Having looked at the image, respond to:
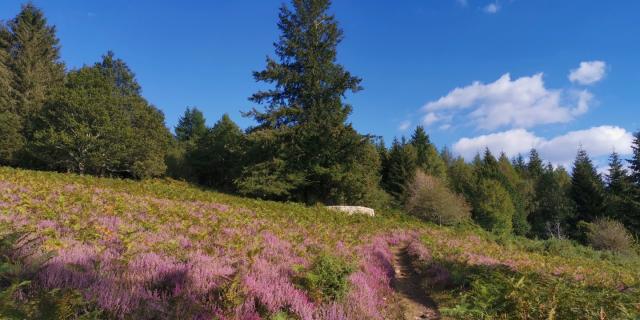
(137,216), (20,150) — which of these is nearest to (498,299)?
(137,216)

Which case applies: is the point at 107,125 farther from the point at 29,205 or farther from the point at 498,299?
the point at 498,299

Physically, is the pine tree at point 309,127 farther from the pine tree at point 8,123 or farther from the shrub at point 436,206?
the pine tree at point 8,123

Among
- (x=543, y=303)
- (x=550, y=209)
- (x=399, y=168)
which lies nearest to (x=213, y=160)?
(x=399, y=168)

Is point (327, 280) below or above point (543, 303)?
above

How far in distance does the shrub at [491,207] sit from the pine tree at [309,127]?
26616mm

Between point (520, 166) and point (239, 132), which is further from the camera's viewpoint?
point (520, 166)

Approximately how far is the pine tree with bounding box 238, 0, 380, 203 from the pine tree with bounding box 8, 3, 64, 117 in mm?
21085

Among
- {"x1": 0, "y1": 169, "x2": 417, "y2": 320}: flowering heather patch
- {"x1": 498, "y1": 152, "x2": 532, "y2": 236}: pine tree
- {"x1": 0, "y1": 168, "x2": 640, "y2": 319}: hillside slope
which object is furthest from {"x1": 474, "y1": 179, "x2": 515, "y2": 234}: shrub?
{"x1": 0, "y1": 169, "x2": 417, "y2": 320}: flowering heather patch

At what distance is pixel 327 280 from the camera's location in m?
5.71

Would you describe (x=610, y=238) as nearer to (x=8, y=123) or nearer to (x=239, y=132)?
(x=239, y=132)

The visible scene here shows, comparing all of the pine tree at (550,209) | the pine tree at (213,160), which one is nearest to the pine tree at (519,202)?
the pine tree at (550,209)

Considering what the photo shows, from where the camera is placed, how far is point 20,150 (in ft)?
95.1

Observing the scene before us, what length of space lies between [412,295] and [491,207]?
161 feet

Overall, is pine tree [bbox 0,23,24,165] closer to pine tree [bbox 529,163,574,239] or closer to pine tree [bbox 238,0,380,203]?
pine tree [bbox 238,0,380,203]
